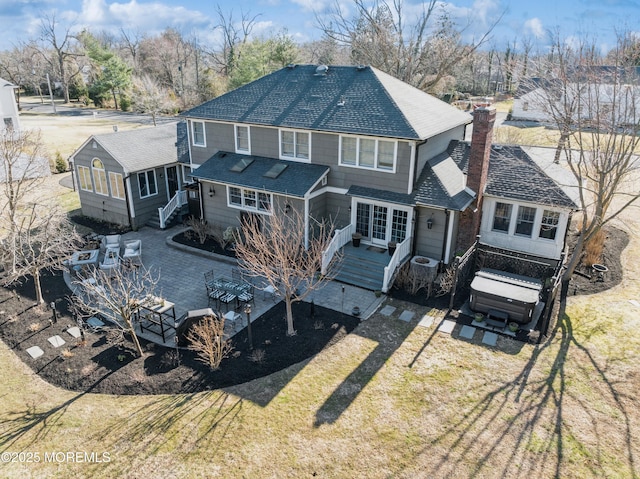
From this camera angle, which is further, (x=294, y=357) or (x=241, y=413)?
(x=294, y=357)

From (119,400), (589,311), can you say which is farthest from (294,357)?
(589,311)

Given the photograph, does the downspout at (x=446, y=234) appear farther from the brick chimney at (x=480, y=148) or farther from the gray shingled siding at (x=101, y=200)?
the gray shingled siding at (x=101, y=200)

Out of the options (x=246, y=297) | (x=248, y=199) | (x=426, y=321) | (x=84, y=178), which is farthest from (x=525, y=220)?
(x=84, y=178)

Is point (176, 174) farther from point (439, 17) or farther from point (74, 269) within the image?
point (439, 17)

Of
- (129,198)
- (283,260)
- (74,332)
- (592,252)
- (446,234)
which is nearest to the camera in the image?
(283,260)

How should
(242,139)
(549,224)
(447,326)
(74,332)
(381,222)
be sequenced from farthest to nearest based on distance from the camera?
(242,139) < (381,222) < (549,224) < (447,326) < (74,332)

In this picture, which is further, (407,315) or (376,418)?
(407,315)

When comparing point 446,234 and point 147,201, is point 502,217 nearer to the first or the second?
point 446,234

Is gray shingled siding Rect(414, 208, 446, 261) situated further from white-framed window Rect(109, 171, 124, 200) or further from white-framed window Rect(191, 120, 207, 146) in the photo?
white-framed window Rect(109, 171, 124, 200)
